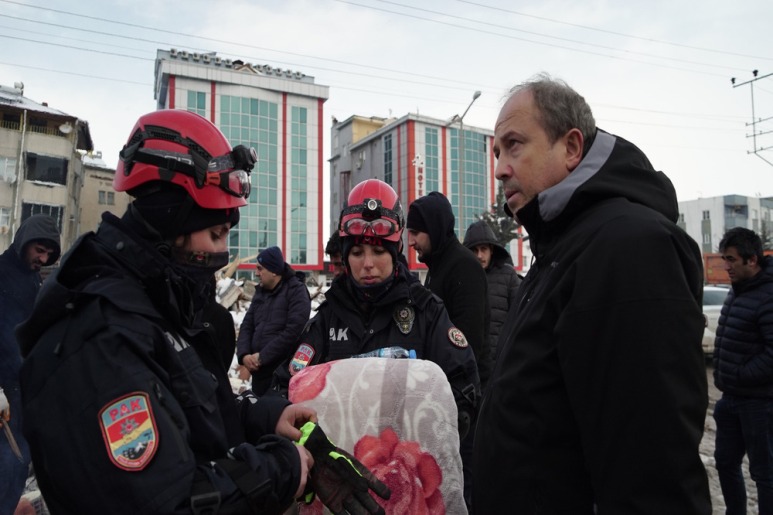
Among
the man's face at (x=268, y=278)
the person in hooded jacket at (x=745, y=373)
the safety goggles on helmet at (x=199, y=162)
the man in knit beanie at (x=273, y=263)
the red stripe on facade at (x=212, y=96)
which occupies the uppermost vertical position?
the red stripe on facade at (x=212, y=96)

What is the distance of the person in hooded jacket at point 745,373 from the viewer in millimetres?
3939

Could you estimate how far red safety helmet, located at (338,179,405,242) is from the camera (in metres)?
2.87

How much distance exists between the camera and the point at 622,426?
131 cm

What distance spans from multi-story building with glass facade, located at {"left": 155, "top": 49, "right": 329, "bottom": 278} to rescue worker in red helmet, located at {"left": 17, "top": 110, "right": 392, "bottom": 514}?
4366cm

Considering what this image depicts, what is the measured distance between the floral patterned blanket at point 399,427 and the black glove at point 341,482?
1.20ft

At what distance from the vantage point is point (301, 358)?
269 cm

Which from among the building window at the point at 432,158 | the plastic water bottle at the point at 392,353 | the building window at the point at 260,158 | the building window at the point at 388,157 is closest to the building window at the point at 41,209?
the building window at the point at 260,158

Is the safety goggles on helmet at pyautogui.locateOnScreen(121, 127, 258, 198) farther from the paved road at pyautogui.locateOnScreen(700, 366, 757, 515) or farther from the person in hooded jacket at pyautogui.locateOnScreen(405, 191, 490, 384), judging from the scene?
the paved road at pyautogui.locateOnScreen(700, 366, 757, 515)

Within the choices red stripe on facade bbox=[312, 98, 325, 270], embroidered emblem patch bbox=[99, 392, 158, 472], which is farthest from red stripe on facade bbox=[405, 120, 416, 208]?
embroidered emblem patch bbox=[99, 392, 158, 472]

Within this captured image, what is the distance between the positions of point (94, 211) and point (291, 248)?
64.5 ft

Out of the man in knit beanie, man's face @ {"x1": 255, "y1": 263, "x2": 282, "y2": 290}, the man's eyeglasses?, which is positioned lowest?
man's face @ {"x1": 255, "y1": 263, "x2": 282, "y2": 290}

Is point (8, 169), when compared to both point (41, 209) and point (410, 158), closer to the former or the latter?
point (41, 209)

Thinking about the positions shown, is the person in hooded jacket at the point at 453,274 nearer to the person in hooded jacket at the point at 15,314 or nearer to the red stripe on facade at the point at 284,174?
the person in hooded jacket at the point at 15,314

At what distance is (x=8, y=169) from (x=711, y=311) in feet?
128
